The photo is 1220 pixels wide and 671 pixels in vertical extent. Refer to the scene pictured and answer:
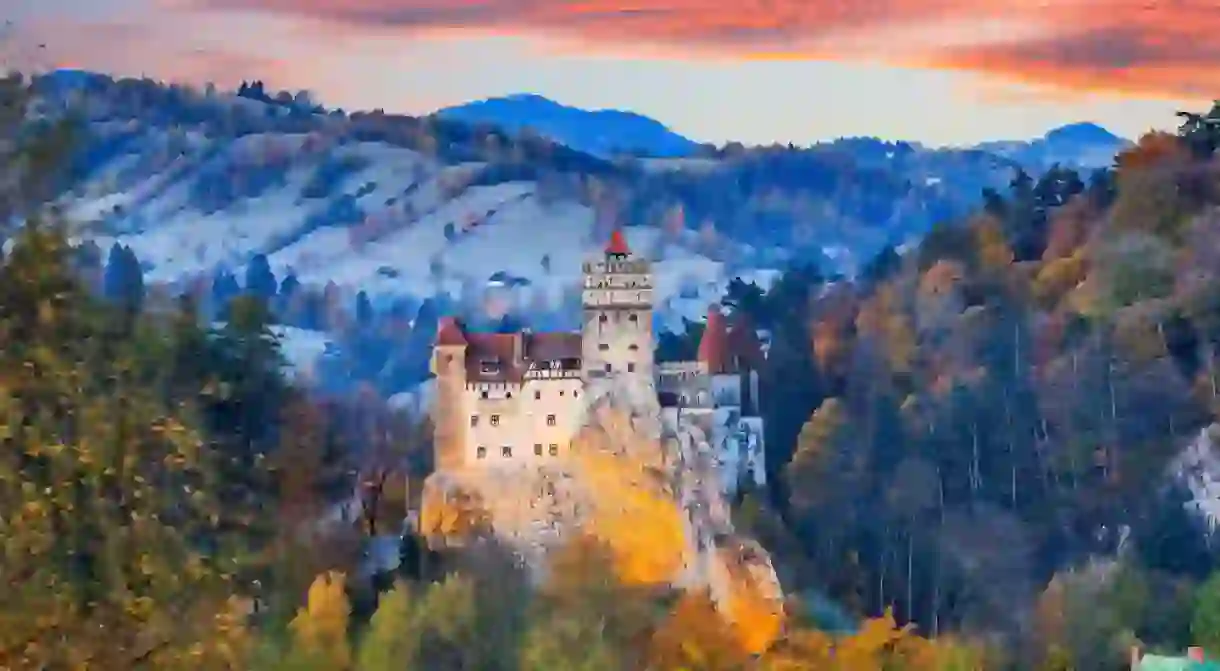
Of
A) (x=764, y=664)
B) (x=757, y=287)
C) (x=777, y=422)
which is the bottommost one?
(x=764, y=664)

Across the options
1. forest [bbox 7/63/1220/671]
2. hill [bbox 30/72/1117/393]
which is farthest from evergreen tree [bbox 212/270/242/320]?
forest [bbox 7/63/1220/671]

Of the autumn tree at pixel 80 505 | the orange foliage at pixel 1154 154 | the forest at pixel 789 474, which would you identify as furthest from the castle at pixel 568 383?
the autumn tree at pixel 80 505

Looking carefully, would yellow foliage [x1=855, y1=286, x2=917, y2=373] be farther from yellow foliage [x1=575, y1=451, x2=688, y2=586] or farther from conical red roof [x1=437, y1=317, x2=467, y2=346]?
conical red roof [x1=437, y1=317, x2=467, y2=346]

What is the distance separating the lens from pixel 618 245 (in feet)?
31.7

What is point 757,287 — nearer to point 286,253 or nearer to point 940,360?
point 940,360

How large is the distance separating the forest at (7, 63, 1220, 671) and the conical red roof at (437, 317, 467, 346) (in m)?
0.44

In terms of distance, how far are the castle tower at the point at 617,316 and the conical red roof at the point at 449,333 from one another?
556 mm

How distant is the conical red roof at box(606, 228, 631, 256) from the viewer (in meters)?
9.61

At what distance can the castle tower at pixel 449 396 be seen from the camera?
30.5 ft

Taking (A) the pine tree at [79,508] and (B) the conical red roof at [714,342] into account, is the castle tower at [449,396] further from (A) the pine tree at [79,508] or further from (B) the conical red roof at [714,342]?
(A) the pine tree at [79,508]

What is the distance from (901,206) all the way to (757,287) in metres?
0.90

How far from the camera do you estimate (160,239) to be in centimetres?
962

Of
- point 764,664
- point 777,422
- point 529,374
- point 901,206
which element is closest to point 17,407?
point 764,664

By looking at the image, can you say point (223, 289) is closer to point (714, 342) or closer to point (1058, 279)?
point (714, 342)
